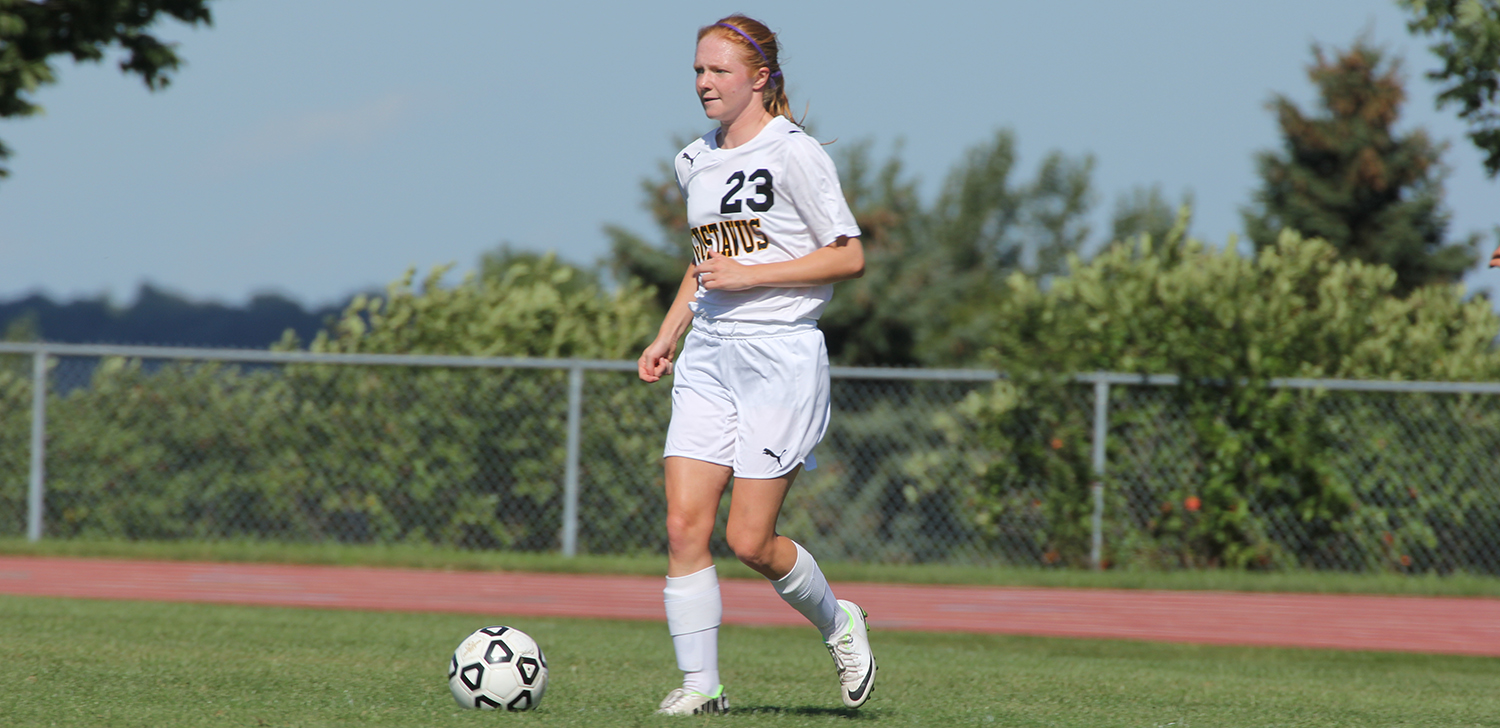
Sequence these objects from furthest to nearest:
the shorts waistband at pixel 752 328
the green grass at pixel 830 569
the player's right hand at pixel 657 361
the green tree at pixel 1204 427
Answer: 1. the green tree at pixel 1204 427
2. the green grass at pixel 830 569
3. the player's right hand at pixel 657 361
4. the shorts waistband at pixel 752 328

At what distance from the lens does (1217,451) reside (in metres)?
10.7

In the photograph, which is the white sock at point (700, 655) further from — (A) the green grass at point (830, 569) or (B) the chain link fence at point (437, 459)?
(B) the chain link fence at point (437, 459)

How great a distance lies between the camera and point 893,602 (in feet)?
32.2

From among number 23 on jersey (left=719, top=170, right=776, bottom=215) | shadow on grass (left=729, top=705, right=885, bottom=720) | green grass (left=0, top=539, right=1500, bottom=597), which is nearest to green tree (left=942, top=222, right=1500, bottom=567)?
green grass (left=0, top=539, right=1500, bottom=597)

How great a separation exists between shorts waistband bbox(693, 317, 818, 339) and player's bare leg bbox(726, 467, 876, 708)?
0.40 meters

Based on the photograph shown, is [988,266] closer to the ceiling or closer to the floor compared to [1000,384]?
closer to the ceiling

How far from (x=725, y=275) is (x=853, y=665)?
4.13 ft

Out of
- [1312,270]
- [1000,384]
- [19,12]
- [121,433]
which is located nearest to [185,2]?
[19,12]

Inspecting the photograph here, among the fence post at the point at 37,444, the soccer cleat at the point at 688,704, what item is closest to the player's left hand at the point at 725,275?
the soccer cleat at the point at 688,704

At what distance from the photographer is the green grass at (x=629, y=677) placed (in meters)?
4.24

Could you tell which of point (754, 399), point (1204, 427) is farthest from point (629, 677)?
point (1204, 427)

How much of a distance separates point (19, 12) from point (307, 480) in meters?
5.87

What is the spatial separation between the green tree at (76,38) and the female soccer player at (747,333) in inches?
436

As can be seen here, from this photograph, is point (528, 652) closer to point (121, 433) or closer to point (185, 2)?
point (121, 433)
